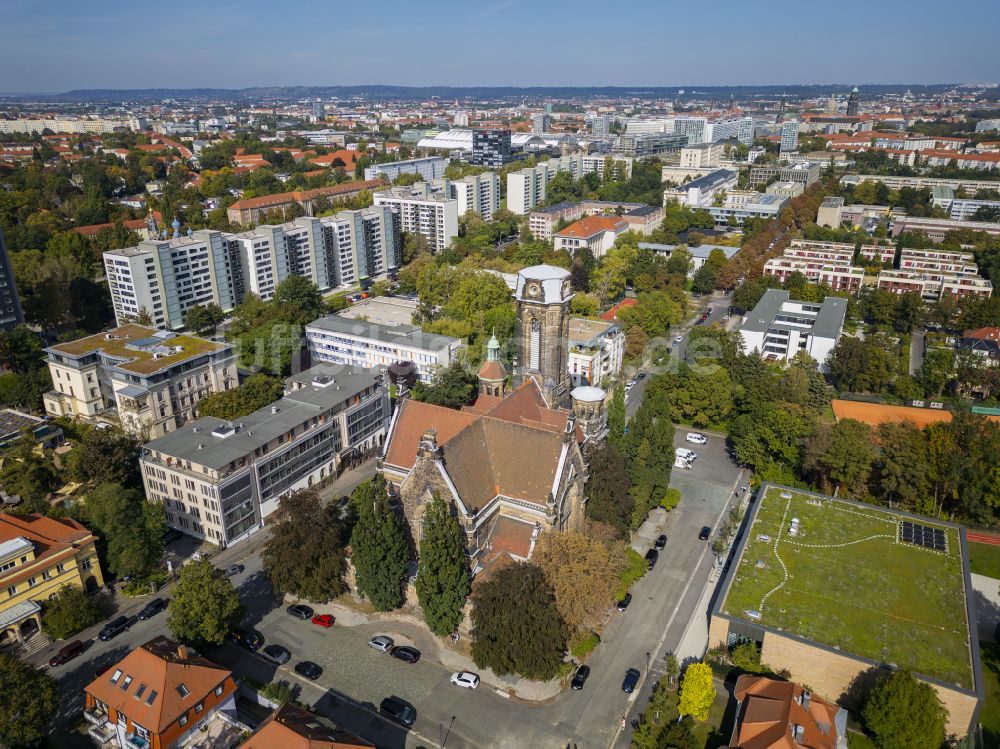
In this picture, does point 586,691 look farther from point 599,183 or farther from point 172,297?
point 599,183

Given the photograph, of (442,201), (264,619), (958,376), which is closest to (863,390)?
(958,376)

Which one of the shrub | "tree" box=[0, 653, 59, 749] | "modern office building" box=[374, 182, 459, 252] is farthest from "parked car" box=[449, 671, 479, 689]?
"modern office building" box=[374, 182, 459, 252]

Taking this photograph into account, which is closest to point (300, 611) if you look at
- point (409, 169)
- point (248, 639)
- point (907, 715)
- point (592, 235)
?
point (248, 639)

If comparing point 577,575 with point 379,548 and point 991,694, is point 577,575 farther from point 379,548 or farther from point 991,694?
point 991,694

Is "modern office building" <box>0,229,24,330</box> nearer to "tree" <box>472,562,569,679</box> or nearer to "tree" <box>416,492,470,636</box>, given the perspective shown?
"tree" <box>416,492,470,636</box>

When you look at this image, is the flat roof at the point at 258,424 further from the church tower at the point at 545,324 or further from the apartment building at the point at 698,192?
the apartment building at the point at 698,192

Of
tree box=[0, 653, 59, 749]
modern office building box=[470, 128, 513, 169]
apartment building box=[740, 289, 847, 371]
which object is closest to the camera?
tree box=[0, 653, 59, 749]
